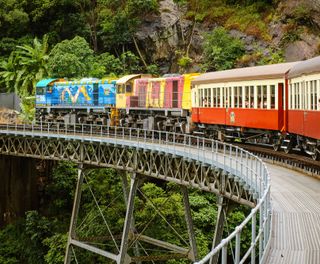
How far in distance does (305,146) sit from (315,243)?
465 inches

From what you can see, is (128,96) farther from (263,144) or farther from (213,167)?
(213,167)

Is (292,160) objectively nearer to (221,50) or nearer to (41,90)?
(41,90)

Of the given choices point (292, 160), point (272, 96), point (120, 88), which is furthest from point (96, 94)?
point (292, 160)

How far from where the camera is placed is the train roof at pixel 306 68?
60.1 ft

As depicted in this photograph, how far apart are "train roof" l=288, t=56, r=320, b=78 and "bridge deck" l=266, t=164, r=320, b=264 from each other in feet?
11.2

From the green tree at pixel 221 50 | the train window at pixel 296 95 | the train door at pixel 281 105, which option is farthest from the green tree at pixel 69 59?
the train window at pixel 296 95

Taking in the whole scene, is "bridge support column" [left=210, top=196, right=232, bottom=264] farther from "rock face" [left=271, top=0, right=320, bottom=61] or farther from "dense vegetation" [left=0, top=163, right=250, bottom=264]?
"rock face" [left=271, top=0, right=320, bottom=61]

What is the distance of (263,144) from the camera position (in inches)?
1001

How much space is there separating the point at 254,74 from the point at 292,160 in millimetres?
4893

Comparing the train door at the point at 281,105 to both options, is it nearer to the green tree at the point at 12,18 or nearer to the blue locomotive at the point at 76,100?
the blue locomotive at the point at 76,100

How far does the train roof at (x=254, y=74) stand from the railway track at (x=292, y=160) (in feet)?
9.95

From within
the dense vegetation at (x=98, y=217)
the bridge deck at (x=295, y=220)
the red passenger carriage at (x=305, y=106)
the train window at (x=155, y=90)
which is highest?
the train window at (x=155, y=90)

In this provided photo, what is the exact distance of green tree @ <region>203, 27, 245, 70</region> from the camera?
47.5 meters

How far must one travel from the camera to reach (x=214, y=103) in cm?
2797
